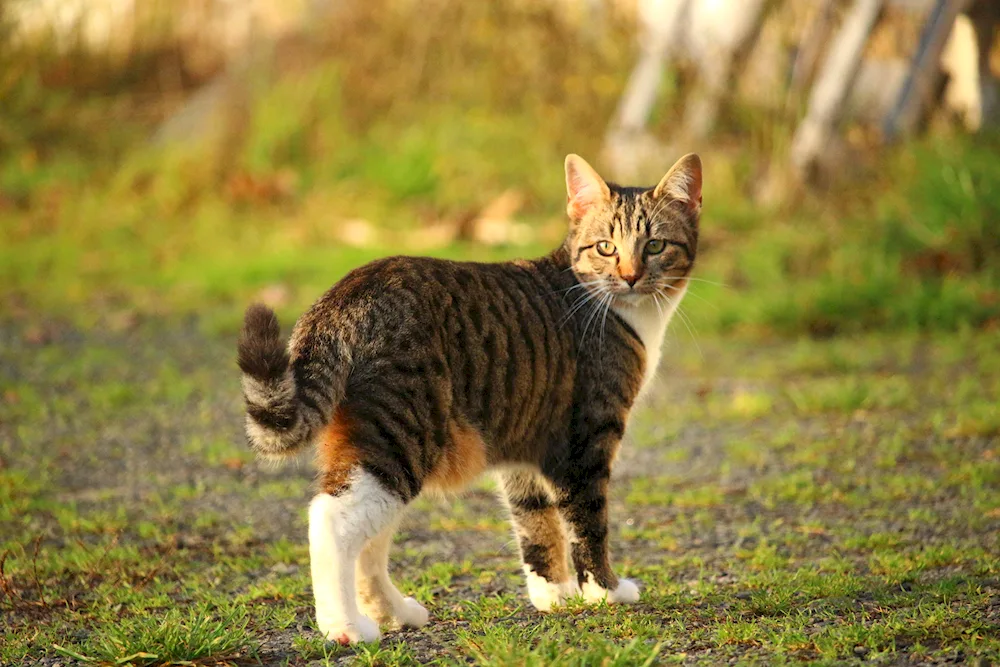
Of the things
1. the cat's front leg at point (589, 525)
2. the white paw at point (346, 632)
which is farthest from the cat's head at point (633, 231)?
the white paw at point (346, 632)

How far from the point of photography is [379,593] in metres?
3.38

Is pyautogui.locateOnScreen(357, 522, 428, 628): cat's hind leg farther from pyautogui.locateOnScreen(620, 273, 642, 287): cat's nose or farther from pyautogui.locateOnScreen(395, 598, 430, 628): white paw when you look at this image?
pyautogui.locateOnScreen(620, 273, 642, 287): cat's nose

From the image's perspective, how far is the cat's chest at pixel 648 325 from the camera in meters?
3.98

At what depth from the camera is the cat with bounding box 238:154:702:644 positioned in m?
3.06

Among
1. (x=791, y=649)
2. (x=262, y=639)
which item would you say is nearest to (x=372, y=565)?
(x=262, y=639)

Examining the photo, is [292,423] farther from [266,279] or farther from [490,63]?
[490,63]

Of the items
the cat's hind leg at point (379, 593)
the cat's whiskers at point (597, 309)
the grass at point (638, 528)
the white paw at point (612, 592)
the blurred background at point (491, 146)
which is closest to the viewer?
the grass at point (638, 528)

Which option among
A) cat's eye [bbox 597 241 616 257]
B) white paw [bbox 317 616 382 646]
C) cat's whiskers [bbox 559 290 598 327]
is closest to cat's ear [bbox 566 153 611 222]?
cat's eye [bbox 597 241 616 257]

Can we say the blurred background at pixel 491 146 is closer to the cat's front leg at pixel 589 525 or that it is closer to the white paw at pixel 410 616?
the cat's front leg at pixel 589 525

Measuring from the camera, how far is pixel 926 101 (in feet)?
29.4

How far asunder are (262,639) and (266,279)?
214 inches

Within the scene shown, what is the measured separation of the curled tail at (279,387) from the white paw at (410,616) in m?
0.61

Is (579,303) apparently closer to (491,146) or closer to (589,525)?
(589,525)

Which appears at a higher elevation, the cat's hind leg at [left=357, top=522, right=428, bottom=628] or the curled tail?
the curled tail
